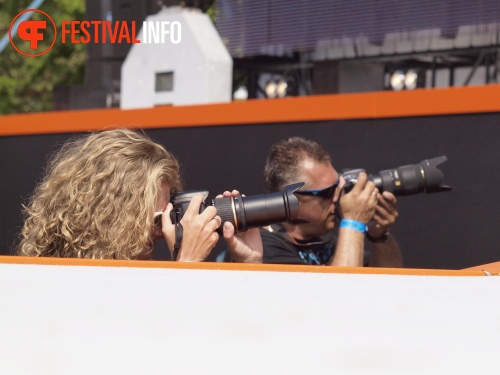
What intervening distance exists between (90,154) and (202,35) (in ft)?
14.3

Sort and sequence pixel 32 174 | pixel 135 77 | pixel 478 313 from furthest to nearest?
pixel 135 77 → pixel 32 174 → pixel 478 313

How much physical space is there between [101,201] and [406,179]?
4.17ft

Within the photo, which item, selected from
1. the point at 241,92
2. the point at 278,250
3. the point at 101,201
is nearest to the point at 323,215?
the point at 278,250

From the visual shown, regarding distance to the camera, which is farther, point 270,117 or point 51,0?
point 51,0

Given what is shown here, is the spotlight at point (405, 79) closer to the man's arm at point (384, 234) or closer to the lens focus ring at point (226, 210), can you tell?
the man's arm at point (384, 234)

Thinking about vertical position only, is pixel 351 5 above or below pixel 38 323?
above

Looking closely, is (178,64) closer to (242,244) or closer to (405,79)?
(405,79)

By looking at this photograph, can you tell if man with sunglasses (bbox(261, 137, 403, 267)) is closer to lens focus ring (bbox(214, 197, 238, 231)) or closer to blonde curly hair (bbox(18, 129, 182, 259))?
lens focus ring (bbox(214, 197, 238, 231))

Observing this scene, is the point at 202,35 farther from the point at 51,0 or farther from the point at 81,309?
the point at 51,0

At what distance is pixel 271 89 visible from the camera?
735 centimetres

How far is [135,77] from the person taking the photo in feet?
21.7

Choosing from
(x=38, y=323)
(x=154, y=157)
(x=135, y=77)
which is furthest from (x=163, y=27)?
(x=38, y=323)

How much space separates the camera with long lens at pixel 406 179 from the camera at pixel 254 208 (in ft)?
2.37

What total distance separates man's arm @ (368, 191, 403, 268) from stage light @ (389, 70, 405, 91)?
3567 mm
